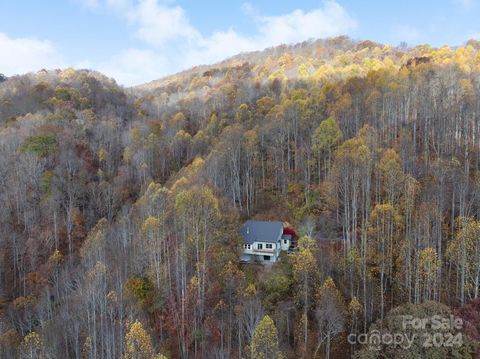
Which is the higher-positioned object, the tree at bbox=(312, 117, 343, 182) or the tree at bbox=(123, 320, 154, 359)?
the tree at bbox=(312, 117, 343, 182)

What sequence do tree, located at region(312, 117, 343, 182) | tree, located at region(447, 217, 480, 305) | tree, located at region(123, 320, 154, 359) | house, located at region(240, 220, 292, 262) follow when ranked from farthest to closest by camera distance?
tree, located at region(312, 117, 343, 182), house, located at region(240, 220, 292, 262), tree, located at region(447, 217, 480, 305), tree, located at region(123, 320, 154, 359)

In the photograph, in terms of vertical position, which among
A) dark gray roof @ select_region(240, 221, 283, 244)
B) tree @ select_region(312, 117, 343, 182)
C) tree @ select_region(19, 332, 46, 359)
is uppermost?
tree @ select_region(312, 117, 343, 182)

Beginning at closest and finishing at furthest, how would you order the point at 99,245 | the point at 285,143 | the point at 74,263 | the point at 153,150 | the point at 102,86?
the point at 99,245
the point at 74,263
the point at 285,143
the point at 153,150
the point at 102,86

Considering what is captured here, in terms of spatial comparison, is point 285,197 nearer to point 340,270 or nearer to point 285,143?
point 285,143

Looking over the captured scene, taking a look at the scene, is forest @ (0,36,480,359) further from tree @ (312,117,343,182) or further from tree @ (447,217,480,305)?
tree @ (312,117,343,182)

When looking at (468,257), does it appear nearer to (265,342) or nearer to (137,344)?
(265,342)

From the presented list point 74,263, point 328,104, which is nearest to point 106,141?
point 74,263

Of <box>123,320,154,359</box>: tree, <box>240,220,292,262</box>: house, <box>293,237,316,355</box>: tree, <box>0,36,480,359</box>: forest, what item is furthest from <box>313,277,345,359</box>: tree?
<box>123,320,154,359</box>: tree

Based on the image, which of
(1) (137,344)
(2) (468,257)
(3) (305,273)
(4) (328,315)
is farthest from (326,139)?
(1) (137,344)
